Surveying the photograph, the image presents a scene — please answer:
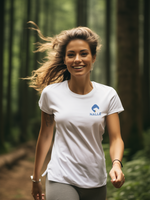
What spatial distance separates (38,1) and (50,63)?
57.1ft

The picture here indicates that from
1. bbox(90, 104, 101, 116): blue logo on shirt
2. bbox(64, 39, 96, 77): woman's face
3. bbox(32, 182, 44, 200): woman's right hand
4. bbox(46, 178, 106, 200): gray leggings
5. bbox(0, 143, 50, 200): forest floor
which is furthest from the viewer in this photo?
bbox(0, 143, 50, 200): forest floor

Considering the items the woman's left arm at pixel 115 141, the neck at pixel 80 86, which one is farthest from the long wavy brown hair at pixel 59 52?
the woman's left arm at pixel 115 141

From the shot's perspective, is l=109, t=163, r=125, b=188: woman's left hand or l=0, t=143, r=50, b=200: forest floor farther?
l=0, t=143, r=50, b=200: forest floor

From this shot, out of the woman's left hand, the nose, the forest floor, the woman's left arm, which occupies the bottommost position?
the forest floor

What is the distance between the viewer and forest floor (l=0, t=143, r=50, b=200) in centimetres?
619

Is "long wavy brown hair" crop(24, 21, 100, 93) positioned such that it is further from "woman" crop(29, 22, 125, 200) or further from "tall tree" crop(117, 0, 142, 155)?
"tall tree" crop(117, 0, 142, 155)

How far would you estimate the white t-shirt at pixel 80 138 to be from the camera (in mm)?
2354

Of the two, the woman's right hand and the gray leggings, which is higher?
the gray leggings

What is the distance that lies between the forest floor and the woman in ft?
12.8

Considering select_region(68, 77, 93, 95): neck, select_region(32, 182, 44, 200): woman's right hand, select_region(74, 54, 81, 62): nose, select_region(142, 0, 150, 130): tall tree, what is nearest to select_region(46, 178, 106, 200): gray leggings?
select_region(32, 182, 44, 200): woman's right hand

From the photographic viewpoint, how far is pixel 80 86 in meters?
2.60

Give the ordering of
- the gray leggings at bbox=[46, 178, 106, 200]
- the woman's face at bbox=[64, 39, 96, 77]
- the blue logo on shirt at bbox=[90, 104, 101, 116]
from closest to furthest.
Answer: the gray leggings at bbox=[46, 178, 106, 200], the blue logo on shirt at bbox=[90, 104, 101, 116], the woman's face at bbox=[64, 39, 96, 77]

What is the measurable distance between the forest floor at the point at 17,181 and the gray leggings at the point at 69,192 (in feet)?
13.3

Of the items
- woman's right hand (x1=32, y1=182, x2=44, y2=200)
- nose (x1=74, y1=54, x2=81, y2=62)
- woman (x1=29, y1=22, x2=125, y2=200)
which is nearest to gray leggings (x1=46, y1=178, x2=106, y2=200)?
woman (x1=29, y1=22, x2=125, y2=200)
